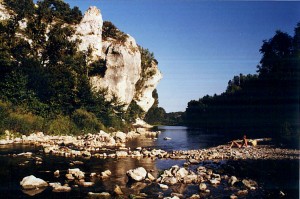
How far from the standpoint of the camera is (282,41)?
6122cm

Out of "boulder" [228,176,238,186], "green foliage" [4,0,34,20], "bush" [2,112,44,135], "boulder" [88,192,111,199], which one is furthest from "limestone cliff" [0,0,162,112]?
"boulder" [88,192,111,199]

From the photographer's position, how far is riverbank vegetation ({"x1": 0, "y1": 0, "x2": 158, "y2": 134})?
1745 inches

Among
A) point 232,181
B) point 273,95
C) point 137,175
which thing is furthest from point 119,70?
point 232,181

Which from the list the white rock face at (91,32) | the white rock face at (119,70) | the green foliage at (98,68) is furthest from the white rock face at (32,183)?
the white rock face at (91,32)

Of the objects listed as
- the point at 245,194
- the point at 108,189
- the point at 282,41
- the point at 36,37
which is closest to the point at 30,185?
the point at 108,189

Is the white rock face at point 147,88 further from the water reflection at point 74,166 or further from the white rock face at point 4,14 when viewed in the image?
the water reflection at point 74,166

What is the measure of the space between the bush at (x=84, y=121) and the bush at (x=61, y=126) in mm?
1241

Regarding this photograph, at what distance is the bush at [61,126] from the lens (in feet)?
144

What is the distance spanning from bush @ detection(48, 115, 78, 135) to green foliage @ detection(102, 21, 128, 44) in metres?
36.9

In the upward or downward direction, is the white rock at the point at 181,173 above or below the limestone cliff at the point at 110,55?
below

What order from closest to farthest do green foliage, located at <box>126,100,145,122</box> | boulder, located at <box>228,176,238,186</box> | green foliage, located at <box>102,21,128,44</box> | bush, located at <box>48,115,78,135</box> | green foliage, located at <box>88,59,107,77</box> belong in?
boulder, located at <box>228,176,238,186</box> → bush, located at <box>48,115,78,135</box> → green foliage, located at <box>88,59,107,77</box> → green foliage, located at <box>126,100,145,122</box> → green foliage, located at <box>102,21,128,44</box>

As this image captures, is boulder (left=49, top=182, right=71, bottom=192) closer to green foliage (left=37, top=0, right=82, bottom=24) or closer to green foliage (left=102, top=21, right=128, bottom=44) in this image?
green foliage (left=37, top=0, right=82, bottom=24)

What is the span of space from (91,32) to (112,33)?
11754 millimetres

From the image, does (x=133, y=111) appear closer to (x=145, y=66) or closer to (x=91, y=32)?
(x=145, y=66)
